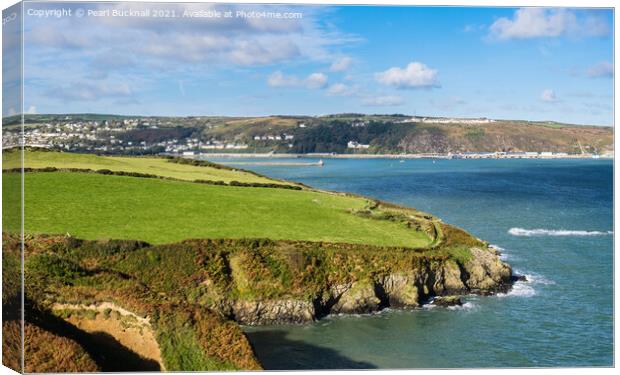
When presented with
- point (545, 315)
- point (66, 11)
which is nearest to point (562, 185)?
point (545, 315)

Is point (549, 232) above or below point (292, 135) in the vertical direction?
below

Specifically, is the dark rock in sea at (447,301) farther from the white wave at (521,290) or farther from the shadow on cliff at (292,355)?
the shadow on cliff at (292,355)

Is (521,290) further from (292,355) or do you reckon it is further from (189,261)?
→ (189,261)

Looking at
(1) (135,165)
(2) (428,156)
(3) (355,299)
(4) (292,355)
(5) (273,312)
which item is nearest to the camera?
(4) (292,355)

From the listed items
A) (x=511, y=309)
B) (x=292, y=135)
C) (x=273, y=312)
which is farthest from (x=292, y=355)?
(x=292, y=135)

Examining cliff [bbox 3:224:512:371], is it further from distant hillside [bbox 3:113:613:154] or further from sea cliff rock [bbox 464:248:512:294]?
distant hillside [bbox 3:113:613:154]

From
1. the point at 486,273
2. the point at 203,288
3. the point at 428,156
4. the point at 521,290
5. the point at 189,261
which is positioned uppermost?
the point at 428,156
